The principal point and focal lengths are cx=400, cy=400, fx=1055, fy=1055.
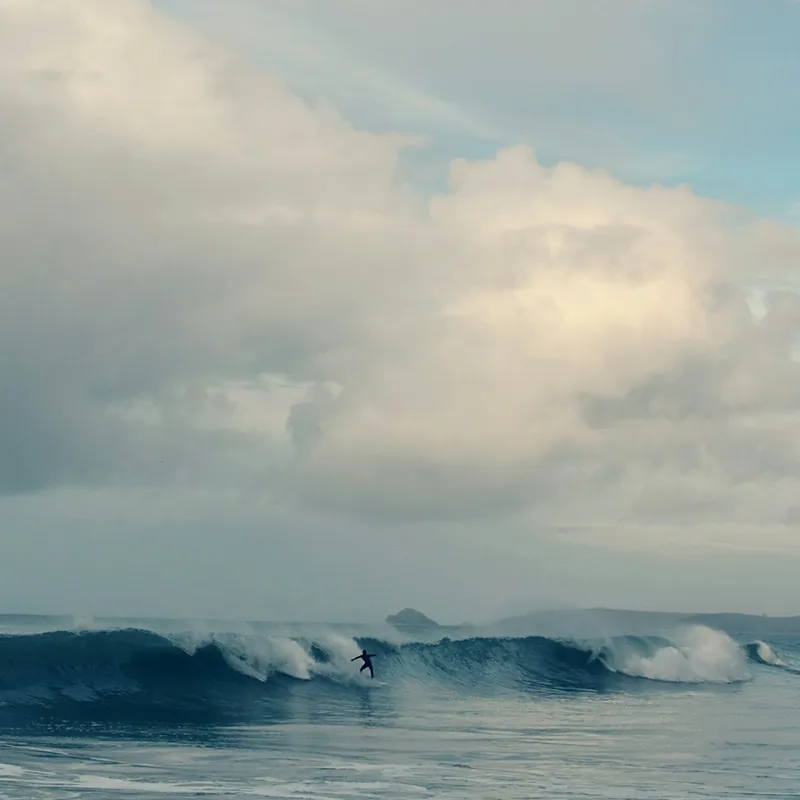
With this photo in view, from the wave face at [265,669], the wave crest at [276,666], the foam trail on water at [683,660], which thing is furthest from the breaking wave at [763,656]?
the wave face at [265,669]

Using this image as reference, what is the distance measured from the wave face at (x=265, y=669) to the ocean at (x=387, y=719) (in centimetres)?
8

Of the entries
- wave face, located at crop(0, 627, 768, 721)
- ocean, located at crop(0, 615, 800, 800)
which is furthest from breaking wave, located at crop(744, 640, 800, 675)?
wave face, located at crop(0, 627, 768, 721)

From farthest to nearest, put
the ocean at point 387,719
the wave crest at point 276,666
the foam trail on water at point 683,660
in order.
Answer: the foam trail on water at point 683,660 → the wave crest at point 276,666 → the ocean at point 387,719

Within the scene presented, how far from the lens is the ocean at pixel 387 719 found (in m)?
16.2

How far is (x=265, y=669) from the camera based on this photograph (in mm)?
32438

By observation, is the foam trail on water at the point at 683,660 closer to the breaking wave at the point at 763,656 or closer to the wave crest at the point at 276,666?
the wave crest at the point at 276,666

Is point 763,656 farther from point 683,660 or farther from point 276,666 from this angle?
point 276,666

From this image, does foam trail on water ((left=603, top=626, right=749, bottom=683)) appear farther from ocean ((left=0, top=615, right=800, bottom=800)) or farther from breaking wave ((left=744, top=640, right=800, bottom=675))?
breaking wave ((left=744, top=640, right=800, bottom=675))

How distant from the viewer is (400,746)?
65.9 ft

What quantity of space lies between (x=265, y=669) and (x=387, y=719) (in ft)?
27.2

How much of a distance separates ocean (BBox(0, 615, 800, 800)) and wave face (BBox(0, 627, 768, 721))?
0.25ft

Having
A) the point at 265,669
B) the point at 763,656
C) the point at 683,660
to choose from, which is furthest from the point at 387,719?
the point at 763,656

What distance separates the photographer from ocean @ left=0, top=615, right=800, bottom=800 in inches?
639

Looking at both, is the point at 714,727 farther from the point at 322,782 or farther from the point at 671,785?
the point at 322,782
